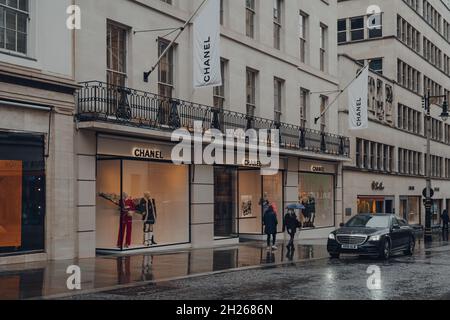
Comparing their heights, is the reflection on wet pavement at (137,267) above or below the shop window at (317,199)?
below

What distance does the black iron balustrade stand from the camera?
1973cm

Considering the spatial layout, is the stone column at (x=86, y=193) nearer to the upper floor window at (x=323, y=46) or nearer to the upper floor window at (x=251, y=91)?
the upper floor window at (x=251, y=91)

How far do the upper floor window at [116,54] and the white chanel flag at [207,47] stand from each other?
8.08 feet

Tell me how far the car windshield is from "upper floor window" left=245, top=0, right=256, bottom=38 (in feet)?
34.7

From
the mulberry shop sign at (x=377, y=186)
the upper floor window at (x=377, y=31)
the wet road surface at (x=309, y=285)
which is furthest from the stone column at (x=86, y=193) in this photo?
the upper floor window at (x=377, y=31)

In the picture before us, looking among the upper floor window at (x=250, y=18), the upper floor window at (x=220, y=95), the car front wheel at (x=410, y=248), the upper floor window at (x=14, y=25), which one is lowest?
the car front wheel at (x=410, y=248)

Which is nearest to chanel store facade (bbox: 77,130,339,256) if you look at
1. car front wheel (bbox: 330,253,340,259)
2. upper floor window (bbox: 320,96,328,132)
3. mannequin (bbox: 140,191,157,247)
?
mannequin (bbox: 140,191,157,247)

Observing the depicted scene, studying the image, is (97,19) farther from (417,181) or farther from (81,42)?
(417,181)

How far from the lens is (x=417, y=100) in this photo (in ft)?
173

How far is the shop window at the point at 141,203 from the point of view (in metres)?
21.2

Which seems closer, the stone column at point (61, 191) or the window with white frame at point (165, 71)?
the stone column at point (61, 191)

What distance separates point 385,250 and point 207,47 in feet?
29.1
